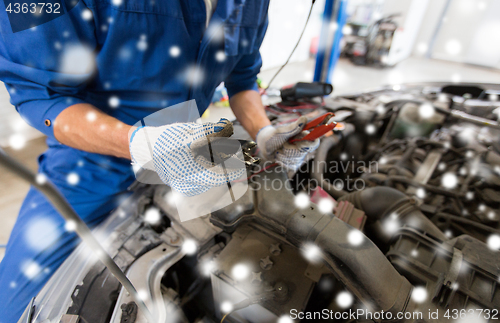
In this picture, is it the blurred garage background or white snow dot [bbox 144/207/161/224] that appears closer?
white snow dot [bbox 144/207/161/224]

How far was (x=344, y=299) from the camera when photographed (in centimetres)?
68

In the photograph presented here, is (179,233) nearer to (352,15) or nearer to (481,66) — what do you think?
(481,66)

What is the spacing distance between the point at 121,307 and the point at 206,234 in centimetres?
27

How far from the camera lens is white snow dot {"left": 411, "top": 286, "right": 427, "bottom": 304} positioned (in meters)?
0.59

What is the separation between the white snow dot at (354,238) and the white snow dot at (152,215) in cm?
58

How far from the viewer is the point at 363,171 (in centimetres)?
135

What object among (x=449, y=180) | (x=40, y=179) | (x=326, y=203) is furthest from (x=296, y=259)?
(x=449, y=180)

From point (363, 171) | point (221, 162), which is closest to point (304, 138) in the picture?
point (221, 162)

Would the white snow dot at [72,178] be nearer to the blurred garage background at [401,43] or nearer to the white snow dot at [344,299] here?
the white snow dot at [344,299]

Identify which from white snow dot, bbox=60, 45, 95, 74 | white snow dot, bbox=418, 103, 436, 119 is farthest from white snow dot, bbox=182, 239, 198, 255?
white snow dot, bbox=418, 103, 436, 119

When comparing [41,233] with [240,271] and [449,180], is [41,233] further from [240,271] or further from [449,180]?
[449,180]

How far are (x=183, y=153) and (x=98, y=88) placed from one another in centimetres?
46

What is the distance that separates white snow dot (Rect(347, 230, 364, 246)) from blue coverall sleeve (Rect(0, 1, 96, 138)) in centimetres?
83

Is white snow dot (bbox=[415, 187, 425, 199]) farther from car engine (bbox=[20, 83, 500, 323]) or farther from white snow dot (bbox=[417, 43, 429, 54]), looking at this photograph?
white snow dot (bbox=[417, 43, 429, 54])
